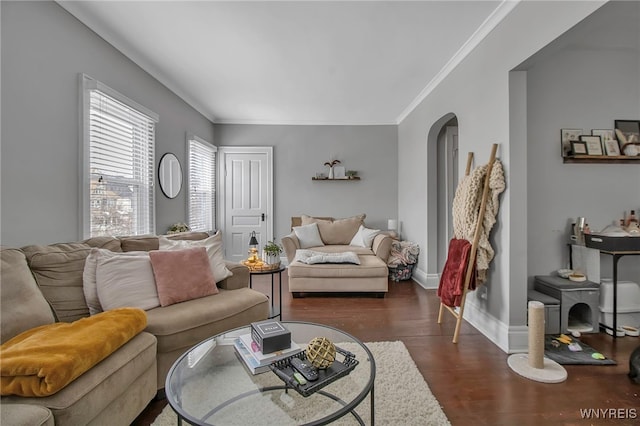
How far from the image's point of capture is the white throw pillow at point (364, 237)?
15.1 feet

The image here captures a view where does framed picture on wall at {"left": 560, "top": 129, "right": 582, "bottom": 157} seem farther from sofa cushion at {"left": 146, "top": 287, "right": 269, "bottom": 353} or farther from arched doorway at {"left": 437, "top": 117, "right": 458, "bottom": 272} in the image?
sofa cushion at {"left": 146, "top": 287, "right": 269, "bottom": 353}

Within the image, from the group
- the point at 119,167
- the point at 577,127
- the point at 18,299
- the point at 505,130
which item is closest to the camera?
the point at 18,299

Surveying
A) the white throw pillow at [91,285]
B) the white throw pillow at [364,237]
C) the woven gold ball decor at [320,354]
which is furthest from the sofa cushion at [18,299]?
the white throw pillow at [364,237]

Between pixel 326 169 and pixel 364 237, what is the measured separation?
5.22ft

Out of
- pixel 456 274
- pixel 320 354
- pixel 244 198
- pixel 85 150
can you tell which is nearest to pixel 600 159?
pixel 456 274

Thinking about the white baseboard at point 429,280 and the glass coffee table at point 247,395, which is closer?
the glass coffee table at point 247,395

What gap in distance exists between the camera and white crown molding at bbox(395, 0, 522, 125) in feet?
7.43

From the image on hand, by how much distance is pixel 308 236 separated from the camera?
4.65 meters

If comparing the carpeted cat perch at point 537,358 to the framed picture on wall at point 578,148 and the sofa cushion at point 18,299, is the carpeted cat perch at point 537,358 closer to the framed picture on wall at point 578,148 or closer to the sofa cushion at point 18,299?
the framed picture on wall at point 578,148

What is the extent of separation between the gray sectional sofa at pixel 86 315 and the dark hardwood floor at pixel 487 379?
0.30m

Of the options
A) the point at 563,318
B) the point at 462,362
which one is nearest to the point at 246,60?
the point at 462,362

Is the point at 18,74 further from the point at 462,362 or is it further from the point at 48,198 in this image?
the point at 462,362

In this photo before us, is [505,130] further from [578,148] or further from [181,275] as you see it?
[181,275]

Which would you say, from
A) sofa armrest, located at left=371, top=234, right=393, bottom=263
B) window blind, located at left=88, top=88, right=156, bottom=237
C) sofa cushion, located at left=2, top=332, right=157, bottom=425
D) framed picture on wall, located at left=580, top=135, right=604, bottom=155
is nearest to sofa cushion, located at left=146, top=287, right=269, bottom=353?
sofa cushion, located at left=2, top=332, right=157, bottom=425
